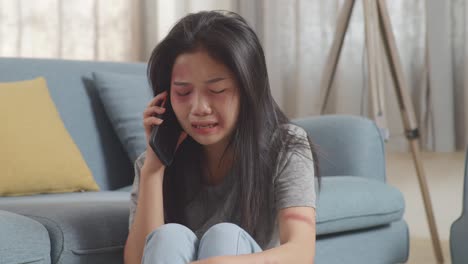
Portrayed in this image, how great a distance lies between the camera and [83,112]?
231 cm

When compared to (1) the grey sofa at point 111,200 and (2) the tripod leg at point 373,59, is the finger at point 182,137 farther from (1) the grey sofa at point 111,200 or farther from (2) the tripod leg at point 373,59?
(2) the tripod leg at point 373,59

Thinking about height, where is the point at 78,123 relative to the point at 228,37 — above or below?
below

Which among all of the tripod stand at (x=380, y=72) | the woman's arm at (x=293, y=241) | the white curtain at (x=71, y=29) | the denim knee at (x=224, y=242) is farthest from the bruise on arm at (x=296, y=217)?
the white curtain at (x=71, y=29)

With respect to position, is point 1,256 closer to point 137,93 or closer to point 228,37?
point 228,37

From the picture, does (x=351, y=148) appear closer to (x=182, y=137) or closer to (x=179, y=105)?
(x=182, y=137)

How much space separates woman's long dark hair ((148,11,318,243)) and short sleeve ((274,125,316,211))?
1cm

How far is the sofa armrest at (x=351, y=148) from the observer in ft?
7.07

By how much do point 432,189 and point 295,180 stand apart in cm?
187

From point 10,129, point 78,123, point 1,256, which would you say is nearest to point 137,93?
point 78,123

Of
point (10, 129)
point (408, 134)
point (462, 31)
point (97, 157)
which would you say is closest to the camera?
point (10, 129)

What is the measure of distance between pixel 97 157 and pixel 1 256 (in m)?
1.00

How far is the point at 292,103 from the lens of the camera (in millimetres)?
3250

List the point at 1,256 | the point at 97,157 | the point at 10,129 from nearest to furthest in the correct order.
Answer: the point at 1,256
the point at 10,129
the point at 97,157

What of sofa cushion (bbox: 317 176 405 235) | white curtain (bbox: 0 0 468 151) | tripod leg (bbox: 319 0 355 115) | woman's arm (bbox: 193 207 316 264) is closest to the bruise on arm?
woman's arm (bbox: 193 207 316 264)
